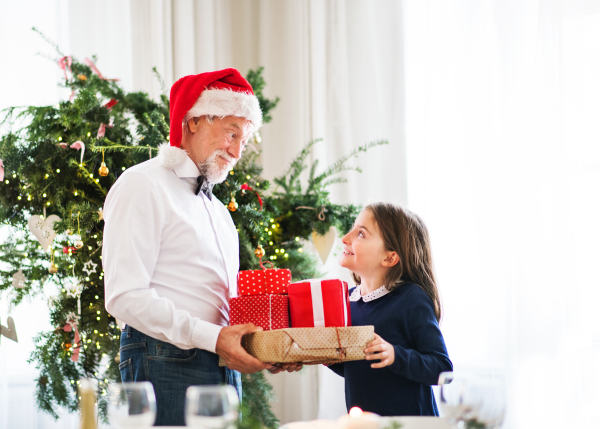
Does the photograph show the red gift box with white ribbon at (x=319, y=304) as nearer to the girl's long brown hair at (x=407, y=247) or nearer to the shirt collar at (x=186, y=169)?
the girl's long brown hair at (x=407, y=247)

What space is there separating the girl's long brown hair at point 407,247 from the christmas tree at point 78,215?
0.53 m

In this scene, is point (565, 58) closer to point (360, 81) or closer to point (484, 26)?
point (484, 26)

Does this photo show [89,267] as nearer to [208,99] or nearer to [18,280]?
[18,280]

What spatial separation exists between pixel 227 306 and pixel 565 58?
1.90 meters

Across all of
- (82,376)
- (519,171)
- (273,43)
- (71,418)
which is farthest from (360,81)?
(71,418)

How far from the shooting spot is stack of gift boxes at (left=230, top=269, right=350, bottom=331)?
4.79ft

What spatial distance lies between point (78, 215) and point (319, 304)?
0.99m

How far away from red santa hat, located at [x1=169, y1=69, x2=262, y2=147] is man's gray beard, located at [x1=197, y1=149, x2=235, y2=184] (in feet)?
0.38

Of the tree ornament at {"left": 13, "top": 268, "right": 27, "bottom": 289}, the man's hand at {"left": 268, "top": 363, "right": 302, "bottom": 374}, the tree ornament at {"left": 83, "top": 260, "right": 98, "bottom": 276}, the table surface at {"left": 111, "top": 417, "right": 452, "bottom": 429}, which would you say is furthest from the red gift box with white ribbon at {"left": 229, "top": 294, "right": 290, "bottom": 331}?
the tree ornament at {"left": 13, "top": 268, "right": 27, "bottom": 289}

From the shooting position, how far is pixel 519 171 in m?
2.55

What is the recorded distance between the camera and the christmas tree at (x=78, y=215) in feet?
6.63

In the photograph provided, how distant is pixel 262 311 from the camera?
1.46 meters

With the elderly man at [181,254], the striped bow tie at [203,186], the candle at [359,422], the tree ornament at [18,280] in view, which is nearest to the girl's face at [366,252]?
the elderly man at [181,254]

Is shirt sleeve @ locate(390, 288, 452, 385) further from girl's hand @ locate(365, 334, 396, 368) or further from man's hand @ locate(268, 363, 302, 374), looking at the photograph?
man's hand @ locate(268, 363, 302, 374)
